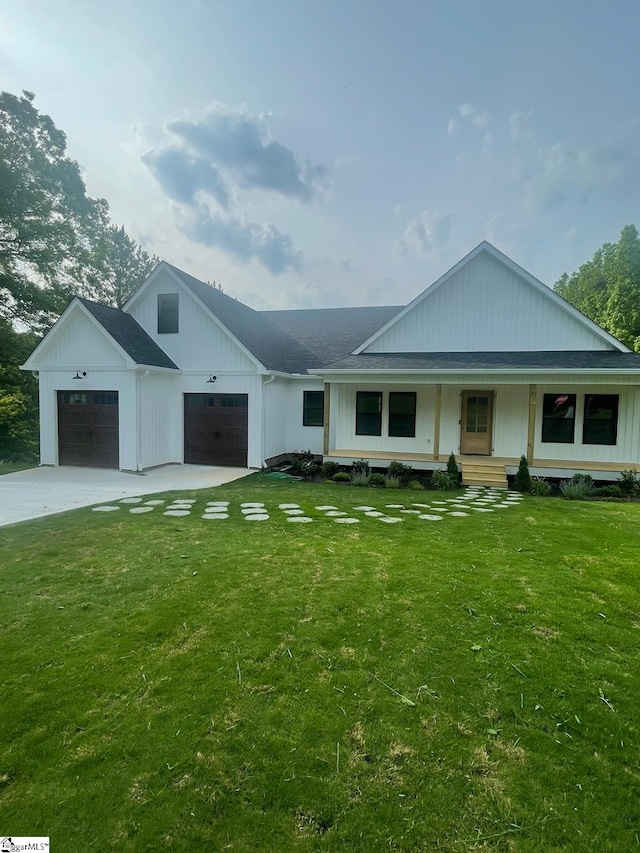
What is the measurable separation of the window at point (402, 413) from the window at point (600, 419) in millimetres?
4577

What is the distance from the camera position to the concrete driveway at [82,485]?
8.21 meters

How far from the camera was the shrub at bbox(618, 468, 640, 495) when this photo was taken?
10391 mm

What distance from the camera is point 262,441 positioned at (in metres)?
12.9

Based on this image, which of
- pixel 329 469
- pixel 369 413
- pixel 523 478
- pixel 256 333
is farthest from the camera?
pixel 256 333

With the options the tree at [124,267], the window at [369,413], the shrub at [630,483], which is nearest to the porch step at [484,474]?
the shrub at [630,483]

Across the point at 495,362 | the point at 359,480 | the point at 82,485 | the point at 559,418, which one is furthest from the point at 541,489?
the point at 82,485

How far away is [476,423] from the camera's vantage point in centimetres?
1248

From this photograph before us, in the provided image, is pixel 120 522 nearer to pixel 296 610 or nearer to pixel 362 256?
pixel 296 610

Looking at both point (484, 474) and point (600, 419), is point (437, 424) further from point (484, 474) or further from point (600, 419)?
point (600, 419)

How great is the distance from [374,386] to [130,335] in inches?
302

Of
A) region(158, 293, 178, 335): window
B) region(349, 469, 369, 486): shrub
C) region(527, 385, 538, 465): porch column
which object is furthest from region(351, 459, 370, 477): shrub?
region(158, 293, 178, 335): window

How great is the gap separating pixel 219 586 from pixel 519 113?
1790cm

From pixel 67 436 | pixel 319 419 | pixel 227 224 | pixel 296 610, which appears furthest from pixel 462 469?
pixel 227 224

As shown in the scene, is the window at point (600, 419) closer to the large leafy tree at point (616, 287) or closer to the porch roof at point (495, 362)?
the porch roof at point (495, 362)
